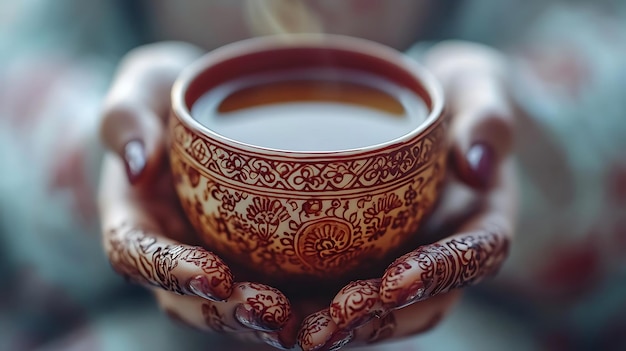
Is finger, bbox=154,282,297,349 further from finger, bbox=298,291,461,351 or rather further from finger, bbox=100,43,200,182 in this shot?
finger, bbox=100,43,200,182

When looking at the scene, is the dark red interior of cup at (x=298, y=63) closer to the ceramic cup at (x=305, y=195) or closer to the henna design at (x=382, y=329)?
the ceramic cup at (x=305, y=195)

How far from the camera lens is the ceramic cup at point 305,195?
1.59 ft

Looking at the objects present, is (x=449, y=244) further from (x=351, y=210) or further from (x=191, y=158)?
(x=191, y=158)

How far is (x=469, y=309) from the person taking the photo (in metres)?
0.90

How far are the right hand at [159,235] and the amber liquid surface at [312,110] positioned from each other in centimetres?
8

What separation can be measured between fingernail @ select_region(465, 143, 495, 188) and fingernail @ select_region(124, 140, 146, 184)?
31 centimetres

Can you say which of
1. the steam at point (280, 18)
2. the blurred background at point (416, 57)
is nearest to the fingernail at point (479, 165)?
the blurred background at point (416, 57)

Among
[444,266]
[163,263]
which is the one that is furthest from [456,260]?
[163,263]

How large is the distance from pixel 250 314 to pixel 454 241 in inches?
7.3

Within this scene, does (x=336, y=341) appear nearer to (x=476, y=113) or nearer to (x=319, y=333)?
(x=319, y=333)

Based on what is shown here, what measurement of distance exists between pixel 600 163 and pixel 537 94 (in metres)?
0.14

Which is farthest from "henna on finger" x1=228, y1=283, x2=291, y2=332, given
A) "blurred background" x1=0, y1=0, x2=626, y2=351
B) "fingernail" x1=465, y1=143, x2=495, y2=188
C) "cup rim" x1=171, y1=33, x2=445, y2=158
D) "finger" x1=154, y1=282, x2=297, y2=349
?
"blurred background" x1=0, y1=0, x2=626, y2=351

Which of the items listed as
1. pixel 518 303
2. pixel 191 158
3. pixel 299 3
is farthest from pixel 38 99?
pixel 518 303

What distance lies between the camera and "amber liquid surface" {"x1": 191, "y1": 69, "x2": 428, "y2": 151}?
1.96 feet
